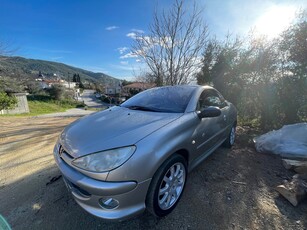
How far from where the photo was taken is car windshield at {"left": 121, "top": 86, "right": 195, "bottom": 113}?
2.44 meters

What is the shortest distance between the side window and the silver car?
30 centimetres

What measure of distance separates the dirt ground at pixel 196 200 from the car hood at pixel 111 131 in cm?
79

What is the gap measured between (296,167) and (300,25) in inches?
178

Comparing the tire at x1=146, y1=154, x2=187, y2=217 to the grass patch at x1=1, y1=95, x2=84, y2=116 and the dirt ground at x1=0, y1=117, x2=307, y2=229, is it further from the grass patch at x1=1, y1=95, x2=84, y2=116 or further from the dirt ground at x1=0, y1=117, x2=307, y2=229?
the grass patch at x1=1, y1=95, x2=84, y2=116

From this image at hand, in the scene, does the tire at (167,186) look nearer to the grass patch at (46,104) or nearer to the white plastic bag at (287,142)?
the white plastic bag at (287,142)

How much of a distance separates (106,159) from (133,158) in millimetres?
238

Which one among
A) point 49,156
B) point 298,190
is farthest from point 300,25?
point 49,156

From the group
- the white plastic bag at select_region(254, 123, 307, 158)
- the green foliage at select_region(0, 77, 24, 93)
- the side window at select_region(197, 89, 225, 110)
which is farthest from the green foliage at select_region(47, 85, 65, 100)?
the white plastic bag at select_region(254, 123, 307, 158)

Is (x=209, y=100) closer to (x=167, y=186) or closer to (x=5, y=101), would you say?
(x=167, y=186)

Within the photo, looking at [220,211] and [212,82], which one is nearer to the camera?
[220,211]

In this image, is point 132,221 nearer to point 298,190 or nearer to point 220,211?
point 220,211

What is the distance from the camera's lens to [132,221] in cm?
184

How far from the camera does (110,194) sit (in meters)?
1.49

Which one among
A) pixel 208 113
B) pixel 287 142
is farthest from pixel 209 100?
pixel 287 142
